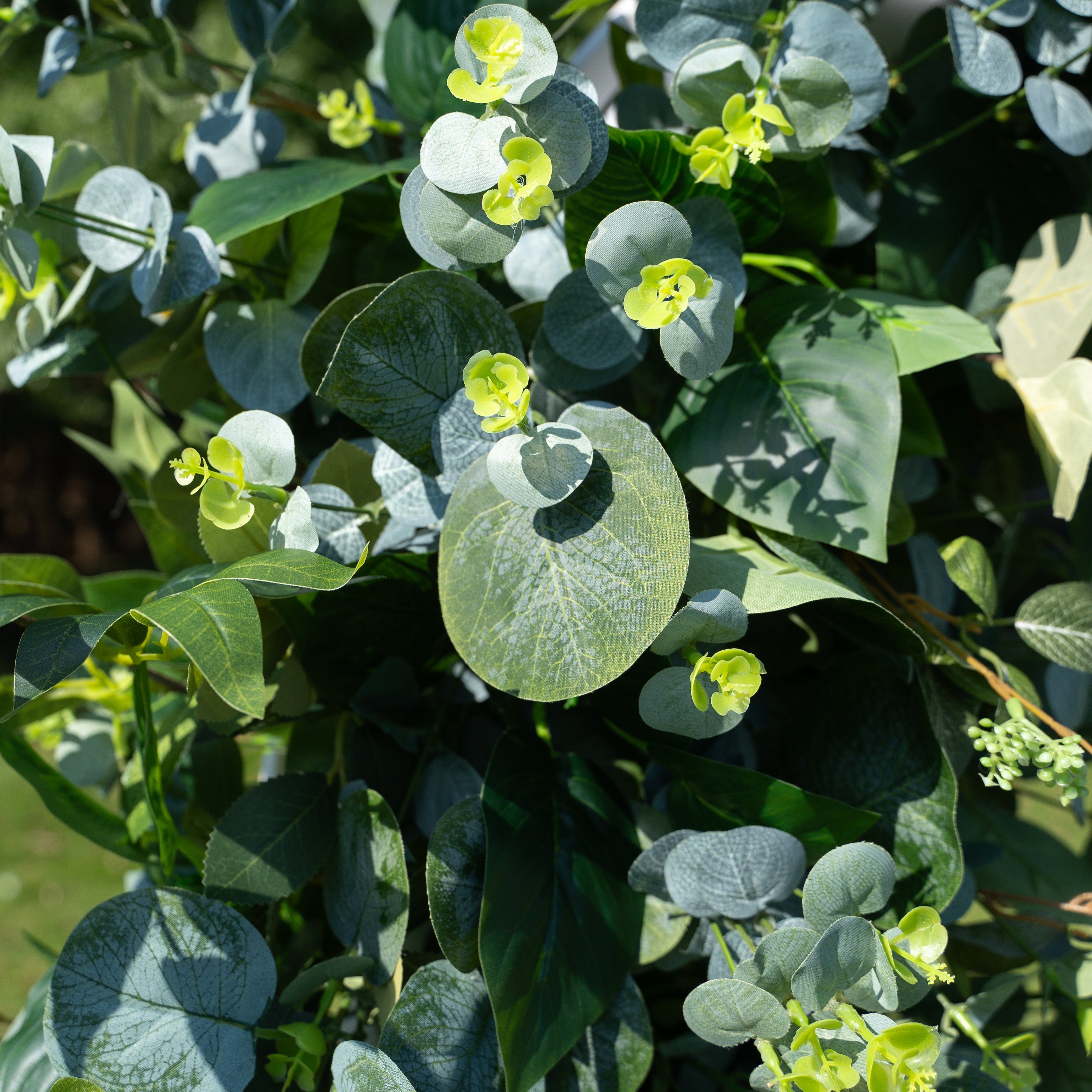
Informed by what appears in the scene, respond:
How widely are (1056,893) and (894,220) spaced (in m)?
0.32

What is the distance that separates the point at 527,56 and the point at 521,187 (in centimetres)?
3

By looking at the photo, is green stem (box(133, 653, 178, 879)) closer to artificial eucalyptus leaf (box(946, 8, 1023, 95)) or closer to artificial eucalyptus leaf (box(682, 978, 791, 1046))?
artificial eucalyptus leaf (box(682, 978, 791, 1046))

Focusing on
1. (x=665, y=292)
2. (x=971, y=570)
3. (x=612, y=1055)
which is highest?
(x=665, y=292)

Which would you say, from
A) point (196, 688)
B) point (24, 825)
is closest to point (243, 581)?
point (196, 688)

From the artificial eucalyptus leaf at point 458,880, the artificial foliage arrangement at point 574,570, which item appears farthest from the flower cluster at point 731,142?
the artificial eucalyptus leaf at point 458,880

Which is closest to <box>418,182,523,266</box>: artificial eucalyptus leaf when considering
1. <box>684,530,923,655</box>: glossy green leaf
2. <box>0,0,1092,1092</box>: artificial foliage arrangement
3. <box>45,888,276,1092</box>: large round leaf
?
<box>0,0,1092,1092</box>: artificial foliage arrangement

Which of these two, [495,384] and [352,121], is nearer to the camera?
[495,384]

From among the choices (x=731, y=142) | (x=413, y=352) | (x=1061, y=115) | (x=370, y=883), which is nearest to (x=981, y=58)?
(x=1061, y=115)

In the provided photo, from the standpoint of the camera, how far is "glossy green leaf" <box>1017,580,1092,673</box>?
0.28 m

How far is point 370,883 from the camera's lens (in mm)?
266

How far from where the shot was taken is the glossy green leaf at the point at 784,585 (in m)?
0.23

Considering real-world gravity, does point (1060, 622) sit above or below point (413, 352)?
below

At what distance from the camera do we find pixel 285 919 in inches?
12.6

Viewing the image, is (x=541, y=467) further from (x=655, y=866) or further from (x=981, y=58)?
(x=981, y=58)
